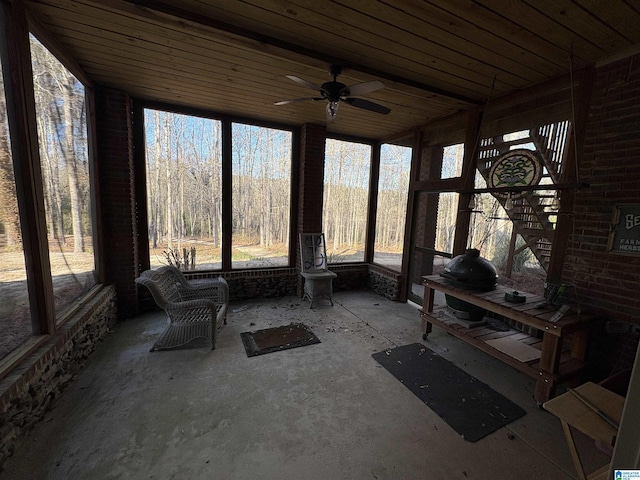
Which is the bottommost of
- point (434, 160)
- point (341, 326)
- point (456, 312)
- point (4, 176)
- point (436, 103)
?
point (341, 326)

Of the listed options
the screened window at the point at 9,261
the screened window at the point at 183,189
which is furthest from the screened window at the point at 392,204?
the screened window at the point at 9,261

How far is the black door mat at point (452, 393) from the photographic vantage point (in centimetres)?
198

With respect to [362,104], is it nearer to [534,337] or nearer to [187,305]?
[187,305]

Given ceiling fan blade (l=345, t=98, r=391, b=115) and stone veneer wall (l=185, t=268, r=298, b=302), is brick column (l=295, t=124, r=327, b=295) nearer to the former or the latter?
stone veneer wall (l=185, t=268, r=298, b=302)

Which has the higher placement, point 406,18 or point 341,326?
point 406,18

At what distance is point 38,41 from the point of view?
6.80ft

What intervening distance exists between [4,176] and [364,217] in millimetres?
4587

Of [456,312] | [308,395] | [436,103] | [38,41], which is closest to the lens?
[38,41]

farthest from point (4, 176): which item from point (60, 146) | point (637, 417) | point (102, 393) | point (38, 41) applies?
point (637, 417)

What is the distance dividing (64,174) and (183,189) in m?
1.49

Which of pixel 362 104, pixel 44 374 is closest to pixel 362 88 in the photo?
pixel 362 104

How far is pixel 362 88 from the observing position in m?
2.17

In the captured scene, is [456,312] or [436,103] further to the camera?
[436,103]

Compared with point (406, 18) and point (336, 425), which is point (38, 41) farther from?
point (336, 425)
